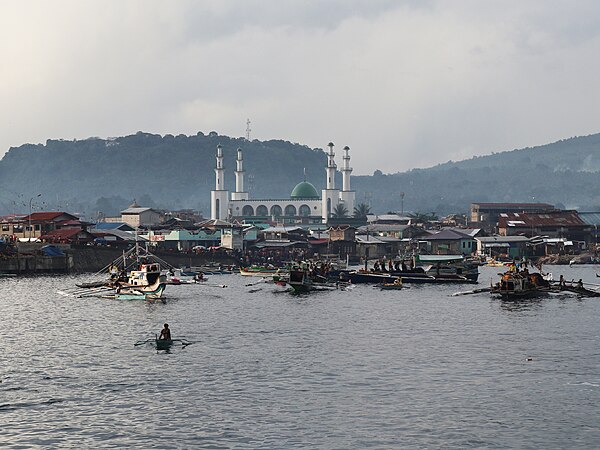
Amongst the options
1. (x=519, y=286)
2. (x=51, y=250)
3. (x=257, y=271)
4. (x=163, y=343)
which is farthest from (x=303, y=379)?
(x=51, y=250)

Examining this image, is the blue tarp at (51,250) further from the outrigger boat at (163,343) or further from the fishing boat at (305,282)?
the outrigger boat at (163,343)

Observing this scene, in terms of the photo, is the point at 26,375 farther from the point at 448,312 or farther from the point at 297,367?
the point at 448,312

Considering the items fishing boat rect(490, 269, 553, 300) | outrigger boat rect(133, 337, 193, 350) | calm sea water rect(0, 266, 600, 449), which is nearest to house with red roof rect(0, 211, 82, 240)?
calm sea water rect(0, 266, 600, 449)

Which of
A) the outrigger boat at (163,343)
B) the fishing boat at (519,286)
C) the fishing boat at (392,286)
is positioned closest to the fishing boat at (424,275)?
the fishing boat at (392,286)

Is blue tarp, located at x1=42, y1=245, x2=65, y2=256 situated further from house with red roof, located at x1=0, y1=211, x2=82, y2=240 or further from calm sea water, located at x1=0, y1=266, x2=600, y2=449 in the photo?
calm sea water, located at x1=0, y1=266, x2=600, y2=449

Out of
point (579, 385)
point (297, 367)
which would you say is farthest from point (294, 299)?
point (579, 385)

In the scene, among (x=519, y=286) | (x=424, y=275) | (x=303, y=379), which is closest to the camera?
(x=303, y=379)

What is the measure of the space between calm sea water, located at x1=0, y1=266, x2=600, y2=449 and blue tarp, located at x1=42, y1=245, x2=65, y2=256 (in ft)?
226

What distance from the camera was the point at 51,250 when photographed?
6570 inches

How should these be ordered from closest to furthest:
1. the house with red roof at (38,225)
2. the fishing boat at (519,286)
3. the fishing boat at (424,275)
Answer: the fishing boat at (519,286)
the fishing boat at (424,275)
the house with red roof at (38,225)

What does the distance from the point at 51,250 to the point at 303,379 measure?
117641mm

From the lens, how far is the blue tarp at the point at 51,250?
6506 inches

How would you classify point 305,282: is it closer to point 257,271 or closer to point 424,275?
point 424,275

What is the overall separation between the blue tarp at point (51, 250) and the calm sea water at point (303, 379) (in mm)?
68822
